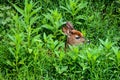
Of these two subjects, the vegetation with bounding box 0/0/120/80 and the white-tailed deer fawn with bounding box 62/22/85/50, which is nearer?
the vegetation with bounding box 0/0/120/80

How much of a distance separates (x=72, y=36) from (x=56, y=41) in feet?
1.00

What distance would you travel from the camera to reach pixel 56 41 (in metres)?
5.10

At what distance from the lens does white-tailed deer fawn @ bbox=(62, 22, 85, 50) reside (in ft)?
17.4

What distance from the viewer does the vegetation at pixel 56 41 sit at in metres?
4.86

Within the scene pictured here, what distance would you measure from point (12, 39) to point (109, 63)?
1.22m

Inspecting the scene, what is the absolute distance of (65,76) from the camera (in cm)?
485

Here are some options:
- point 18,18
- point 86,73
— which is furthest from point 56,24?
point 86,73

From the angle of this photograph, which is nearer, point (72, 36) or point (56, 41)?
point (56, 41)

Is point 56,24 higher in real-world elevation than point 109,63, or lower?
higher

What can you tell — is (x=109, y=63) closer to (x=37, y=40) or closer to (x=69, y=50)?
(x=69, y=50)

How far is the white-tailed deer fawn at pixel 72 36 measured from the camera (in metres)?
5.29

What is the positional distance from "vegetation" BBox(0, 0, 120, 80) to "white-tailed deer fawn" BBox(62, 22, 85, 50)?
7 centimetres

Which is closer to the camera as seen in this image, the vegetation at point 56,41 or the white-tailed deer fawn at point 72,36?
the vegetation at point 56,41

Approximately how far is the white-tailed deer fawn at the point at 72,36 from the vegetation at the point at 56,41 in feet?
0.24
